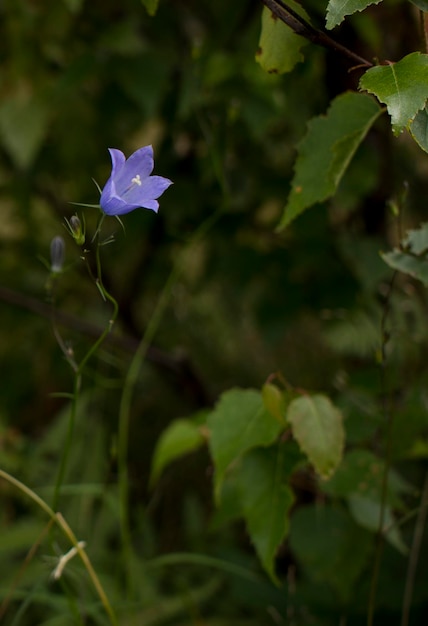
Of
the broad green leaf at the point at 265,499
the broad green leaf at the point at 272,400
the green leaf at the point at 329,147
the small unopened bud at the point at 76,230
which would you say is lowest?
the broad green leaf at the point at 265,499

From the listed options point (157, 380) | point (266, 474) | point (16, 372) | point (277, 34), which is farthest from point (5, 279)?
point (277, 34)

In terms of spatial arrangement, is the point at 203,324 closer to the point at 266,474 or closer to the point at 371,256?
the point at 371,256

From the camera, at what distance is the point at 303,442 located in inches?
34.4

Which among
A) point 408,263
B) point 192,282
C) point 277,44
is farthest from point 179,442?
point 192,282

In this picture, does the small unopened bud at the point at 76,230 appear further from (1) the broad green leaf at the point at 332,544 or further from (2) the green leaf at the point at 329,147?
(1) the broad green leaf at the point at 332,544

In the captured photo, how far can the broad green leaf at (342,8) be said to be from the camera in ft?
2.11

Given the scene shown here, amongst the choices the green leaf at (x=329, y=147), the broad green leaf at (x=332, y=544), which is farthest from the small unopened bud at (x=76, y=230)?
the broad green leaf at (x=332, y=544)

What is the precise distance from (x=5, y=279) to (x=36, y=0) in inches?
26.6

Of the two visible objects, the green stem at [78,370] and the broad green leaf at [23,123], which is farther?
the broad green leaf at [23,123]

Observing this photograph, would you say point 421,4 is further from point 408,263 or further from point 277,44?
point 408,263

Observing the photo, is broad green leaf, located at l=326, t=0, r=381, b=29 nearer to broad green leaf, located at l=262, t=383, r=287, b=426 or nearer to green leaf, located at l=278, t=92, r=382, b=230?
green leaf, located at l=278, t=92, r=382, b=230

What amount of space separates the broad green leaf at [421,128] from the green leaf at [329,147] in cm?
11

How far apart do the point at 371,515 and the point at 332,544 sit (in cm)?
12

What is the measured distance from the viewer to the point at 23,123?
1.57 meters
